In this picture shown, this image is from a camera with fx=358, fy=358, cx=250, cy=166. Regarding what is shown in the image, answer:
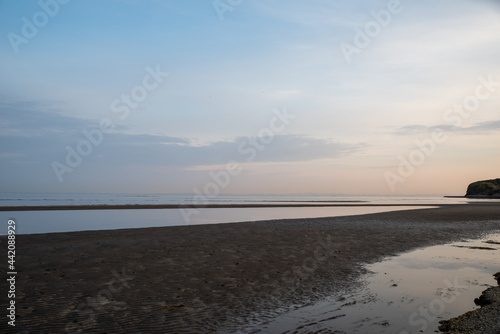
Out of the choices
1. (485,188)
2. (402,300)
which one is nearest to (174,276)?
(402,300)

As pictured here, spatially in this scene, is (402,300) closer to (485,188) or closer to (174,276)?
(174,276)

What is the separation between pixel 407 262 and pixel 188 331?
10.4 metres

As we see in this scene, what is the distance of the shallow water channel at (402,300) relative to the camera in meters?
7.14

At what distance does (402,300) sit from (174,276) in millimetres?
6480

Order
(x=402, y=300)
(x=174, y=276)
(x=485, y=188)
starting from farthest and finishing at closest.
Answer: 1. (x=485, y=188)
2. (x=174, y=276)
3. (x=402, y=300)

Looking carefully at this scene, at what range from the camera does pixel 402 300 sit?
9023 millimetres

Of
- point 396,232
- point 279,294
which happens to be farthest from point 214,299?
point 396,232

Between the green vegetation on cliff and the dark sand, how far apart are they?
15449 centimetres

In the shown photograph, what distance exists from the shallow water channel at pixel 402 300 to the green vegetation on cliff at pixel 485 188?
153958 mm

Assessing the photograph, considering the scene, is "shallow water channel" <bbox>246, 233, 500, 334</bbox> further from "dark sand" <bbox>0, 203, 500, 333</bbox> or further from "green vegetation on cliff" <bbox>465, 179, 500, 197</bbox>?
"green vegetation on cliff" <bbox>465, 179, 500, 197</bbox>

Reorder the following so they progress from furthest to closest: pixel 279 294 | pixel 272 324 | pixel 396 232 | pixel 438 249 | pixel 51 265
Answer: pixel 396 232 < pixel 438 249 < pixel 51 265 < pixel 279 294 < pixel 272 324

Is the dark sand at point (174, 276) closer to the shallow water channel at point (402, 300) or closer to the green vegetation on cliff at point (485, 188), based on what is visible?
the shallow water channel at point (402, 300)

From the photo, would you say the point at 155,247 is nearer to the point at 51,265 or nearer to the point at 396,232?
the point at 51,265

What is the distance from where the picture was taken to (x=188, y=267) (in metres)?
12.2
